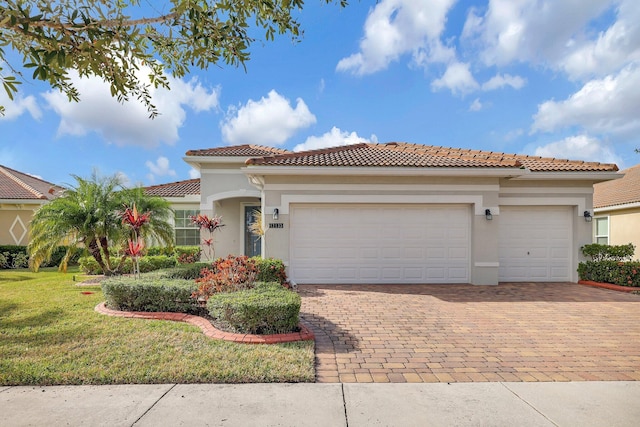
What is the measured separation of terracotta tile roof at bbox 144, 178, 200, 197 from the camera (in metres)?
16.9

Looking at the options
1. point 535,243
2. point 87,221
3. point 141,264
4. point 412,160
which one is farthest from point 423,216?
point 87,221

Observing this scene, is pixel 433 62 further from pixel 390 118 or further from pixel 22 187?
pixel 22 187

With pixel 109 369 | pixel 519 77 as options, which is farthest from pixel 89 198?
pixel 519 77

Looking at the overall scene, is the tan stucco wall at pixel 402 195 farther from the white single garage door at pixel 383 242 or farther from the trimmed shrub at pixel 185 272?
the trimmed shrub at pixel 185 272

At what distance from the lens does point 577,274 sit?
1203 cm

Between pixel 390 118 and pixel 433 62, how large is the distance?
3122mm

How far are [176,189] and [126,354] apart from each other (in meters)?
13.7

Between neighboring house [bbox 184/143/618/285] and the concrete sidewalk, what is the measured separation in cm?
709

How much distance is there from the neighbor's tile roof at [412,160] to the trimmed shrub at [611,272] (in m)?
3.11

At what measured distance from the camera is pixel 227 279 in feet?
24.1

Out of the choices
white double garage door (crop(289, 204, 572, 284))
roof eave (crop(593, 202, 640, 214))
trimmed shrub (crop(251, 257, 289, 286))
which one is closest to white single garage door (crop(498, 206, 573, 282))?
white double garage door (crop(289, 204, 572, 284))

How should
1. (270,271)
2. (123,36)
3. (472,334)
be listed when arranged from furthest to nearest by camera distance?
(270,271), (472,334), (123,36)

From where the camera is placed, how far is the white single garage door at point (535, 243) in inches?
474

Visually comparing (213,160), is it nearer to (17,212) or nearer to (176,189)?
(176,189)
